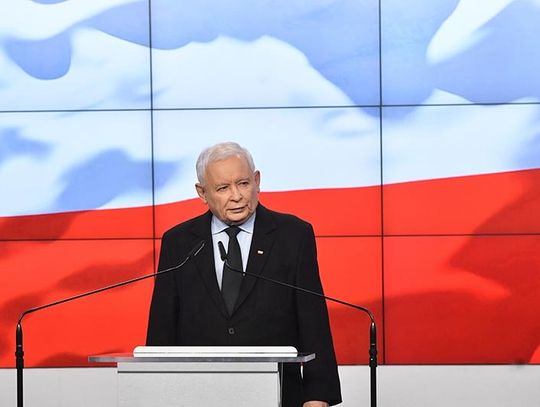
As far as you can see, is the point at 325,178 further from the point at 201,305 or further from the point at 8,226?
the point at 201,305

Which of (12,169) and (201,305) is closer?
(201,305)

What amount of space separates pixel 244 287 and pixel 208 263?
0.45ft

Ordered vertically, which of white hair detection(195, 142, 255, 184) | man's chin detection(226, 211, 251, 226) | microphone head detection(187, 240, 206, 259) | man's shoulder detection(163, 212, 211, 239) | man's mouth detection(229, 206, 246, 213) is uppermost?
white hair detection(195, 142, 255, 184)

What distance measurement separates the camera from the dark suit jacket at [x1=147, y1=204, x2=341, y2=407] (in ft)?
10.9

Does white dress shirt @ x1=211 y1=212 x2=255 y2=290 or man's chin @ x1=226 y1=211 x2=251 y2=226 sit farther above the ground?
man's chin @ x1=226 y1=211 x2=251 y2=226

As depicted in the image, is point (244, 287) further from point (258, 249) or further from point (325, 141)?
point (325, 141)

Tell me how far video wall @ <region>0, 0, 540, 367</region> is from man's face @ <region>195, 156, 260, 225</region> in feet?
6.56

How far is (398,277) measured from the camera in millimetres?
5434

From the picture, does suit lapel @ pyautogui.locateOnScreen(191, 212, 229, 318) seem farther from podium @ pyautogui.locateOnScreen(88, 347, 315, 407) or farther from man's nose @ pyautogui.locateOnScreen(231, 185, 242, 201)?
podium @ pyautogui.locateOnScreen(88, 347, 315, 407)

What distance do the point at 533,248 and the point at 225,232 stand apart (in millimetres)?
2413

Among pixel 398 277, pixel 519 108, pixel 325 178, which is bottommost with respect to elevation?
pixel 398 277

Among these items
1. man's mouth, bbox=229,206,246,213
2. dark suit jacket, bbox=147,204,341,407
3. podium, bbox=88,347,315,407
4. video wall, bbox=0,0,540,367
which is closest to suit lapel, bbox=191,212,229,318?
dark suit jacket, bbox=147,204,341,407

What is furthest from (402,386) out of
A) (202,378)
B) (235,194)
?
(202,378)

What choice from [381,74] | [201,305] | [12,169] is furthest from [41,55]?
[201,305]
